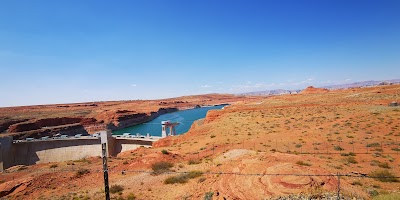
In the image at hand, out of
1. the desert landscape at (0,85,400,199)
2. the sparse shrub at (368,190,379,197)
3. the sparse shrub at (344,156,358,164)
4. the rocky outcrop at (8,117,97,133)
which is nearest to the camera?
the sparse shrub at (368,190,379,197)

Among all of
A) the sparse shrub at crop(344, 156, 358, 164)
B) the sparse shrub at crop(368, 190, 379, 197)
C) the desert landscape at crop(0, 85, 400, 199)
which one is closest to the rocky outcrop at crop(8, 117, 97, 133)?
the desert landscape at crop(0, 85, 400, 199)

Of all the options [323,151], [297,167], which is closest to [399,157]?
[323,151]

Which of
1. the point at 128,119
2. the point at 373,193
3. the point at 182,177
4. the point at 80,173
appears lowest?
the point at 128,119

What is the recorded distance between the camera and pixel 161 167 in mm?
18219

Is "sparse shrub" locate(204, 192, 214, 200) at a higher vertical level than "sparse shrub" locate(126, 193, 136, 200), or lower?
higher

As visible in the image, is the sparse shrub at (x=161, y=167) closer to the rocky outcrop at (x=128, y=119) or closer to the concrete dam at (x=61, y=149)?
the concrete dam at (x=61, y=149)

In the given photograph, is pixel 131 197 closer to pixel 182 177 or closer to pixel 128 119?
pixel 182 177

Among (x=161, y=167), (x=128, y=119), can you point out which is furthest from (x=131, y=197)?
(x=128, y=119)

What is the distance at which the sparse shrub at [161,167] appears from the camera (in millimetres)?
17622

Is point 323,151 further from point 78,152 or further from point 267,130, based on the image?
point 78,152

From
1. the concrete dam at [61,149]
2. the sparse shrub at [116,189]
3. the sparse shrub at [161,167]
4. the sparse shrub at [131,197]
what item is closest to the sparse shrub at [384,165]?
the sparse shrub at [161,167]

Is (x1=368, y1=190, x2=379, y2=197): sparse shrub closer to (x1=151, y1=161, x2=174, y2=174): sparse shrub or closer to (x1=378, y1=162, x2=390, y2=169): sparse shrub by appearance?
(x1=378, y1=162, x2=390, y2=169): sparse shrub

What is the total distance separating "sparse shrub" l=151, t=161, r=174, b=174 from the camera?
694 inches

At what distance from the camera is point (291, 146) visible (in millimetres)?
23562
